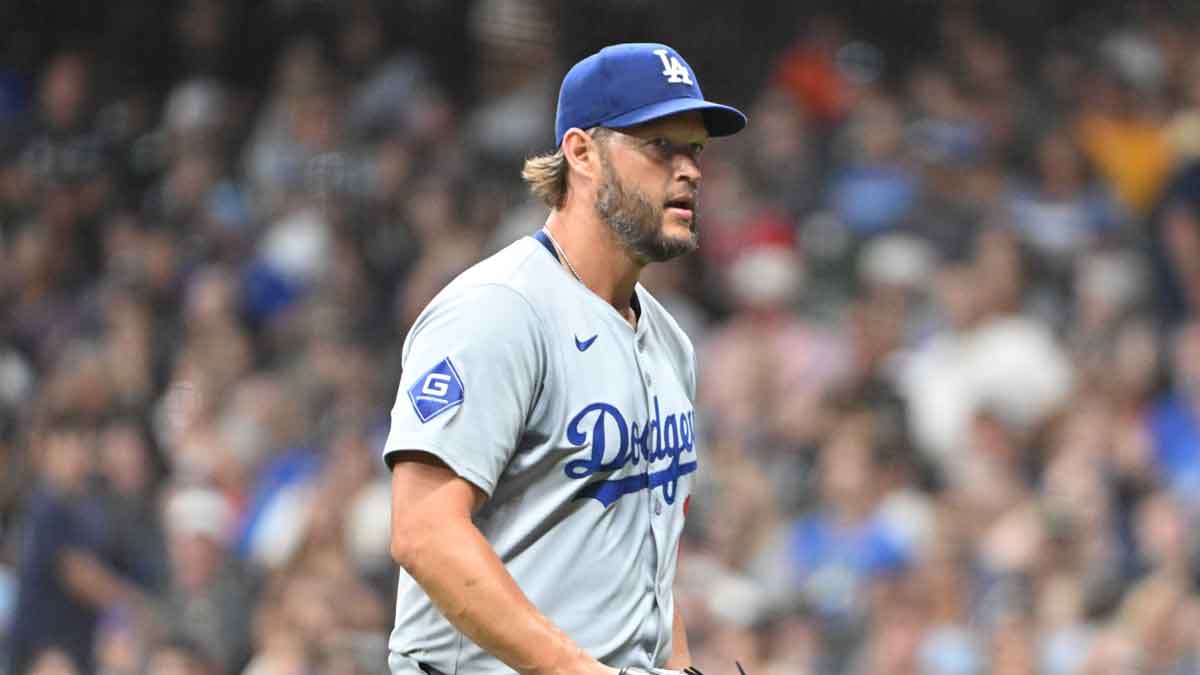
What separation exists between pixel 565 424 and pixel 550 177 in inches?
19.1

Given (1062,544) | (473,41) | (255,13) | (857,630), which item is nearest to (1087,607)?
(1062,544)

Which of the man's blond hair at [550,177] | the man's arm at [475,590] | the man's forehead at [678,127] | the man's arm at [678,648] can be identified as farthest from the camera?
the man's arm at [678,648]

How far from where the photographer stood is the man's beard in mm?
3676

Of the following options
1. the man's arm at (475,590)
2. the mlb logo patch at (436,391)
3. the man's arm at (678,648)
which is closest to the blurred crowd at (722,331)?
the man's arm at (678,648)

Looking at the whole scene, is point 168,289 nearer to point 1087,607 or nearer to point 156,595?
point 156,595

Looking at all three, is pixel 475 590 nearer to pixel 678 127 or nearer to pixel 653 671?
pixel 653 671

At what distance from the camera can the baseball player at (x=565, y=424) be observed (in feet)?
10.9

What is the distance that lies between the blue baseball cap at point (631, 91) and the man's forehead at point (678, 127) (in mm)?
18

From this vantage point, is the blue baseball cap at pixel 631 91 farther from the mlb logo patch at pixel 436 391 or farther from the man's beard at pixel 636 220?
the mlb logo patch at pixel 436 391

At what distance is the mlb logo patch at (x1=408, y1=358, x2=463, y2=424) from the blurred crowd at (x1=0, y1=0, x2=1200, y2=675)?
2929mm

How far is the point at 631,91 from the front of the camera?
3.65 metres

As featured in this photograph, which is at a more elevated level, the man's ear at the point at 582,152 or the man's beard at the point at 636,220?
the man's ear at the point at 582,152

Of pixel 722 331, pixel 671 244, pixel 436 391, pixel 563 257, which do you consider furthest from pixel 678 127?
pixel 722 331

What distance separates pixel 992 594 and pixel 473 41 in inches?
235
